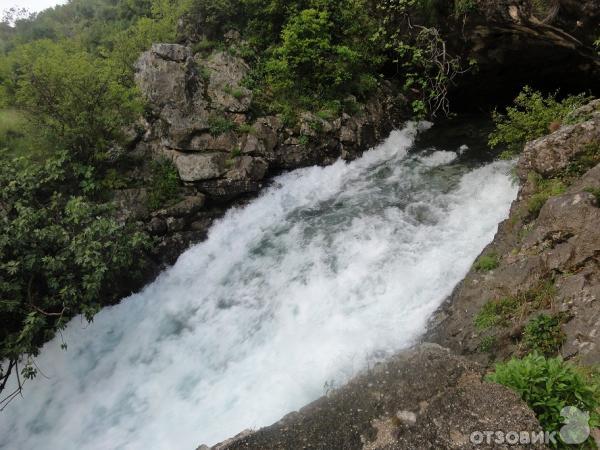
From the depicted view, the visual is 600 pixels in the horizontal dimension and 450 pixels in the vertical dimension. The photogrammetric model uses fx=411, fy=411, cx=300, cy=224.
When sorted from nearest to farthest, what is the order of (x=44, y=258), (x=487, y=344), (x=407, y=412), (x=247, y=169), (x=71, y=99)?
(x=407, y=412), (x=487, y=344), (x=44, y=258), (x=71, y=99), (x=247, y=169)

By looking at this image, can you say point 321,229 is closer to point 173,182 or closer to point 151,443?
point 173,182

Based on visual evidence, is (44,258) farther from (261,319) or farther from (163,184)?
(261,319)

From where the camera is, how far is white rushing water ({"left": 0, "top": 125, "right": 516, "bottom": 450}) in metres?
6.93

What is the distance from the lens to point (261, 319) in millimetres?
8336

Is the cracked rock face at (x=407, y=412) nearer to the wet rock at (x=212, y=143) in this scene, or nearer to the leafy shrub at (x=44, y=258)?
the leafy shrub at (x=44, y=258)

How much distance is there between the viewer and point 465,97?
1606 centimetres

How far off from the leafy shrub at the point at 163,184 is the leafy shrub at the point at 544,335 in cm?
878

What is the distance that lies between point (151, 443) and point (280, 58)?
11.4m

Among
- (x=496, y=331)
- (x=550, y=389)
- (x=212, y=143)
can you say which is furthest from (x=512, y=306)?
(x=212, y=143)

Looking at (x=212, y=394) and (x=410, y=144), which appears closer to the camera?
(x=212, y=394)

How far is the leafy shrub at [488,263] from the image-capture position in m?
7.00

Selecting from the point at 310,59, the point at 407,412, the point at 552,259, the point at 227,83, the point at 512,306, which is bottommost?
the point at 512,306

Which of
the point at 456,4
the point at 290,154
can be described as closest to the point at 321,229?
the point at 290,154

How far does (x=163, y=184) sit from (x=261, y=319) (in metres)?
4.96
